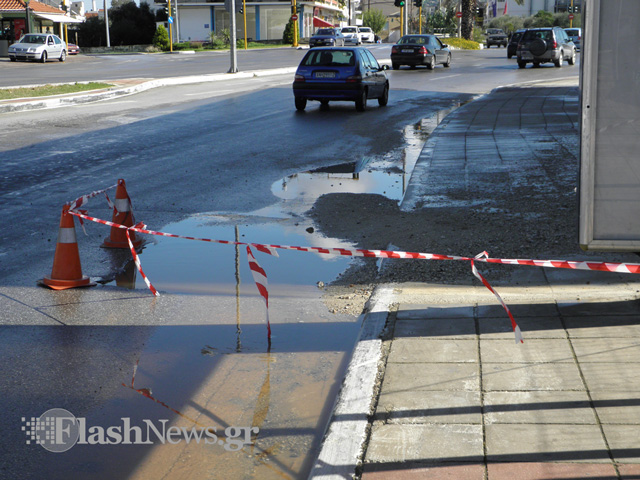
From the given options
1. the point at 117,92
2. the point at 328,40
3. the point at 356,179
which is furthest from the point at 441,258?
the point at 328,40

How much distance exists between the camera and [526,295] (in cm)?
586

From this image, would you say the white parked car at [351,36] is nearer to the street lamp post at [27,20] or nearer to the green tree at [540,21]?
the street lamp post at [27,20]

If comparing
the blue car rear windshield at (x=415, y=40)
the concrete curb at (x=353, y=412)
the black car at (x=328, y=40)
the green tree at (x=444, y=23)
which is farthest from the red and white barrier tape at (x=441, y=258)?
the green tree at (x=444, y=23)

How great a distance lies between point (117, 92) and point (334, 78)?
335 inches

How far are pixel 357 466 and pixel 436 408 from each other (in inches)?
26.9

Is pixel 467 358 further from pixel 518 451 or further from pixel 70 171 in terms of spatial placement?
pixel 70 171

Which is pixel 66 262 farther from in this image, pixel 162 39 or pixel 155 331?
pixel 162 39

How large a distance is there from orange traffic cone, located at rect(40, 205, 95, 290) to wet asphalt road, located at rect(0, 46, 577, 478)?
17cm

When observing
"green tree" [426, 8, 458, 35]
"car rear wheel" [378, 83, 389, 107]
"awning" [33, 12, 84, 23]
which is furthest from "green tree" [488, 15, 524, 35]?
"car rear wheel" [378, 83, 389, 107]

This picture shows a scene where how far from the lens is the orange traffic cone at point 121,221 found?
301 inches

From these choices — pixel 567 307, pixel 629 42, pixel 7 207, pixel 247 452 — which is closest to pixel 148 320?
pixel 247 452

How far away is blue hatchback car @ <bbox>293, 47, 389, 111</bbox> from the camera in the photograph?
66.2 feet

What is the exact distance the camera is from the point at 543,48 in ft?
122

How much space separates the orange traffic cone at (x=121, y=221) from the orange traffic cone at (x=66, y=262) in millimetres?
1171
